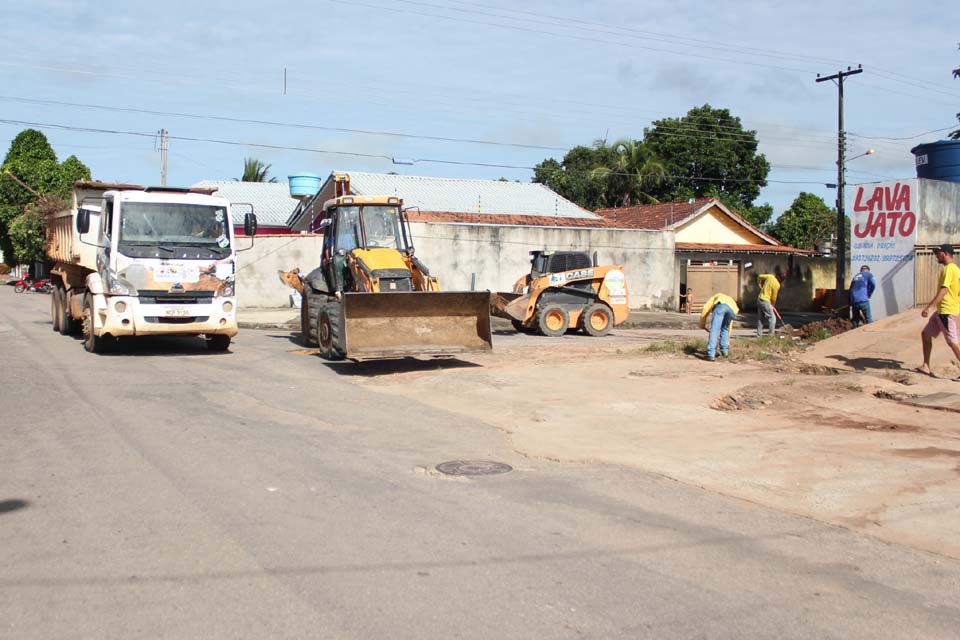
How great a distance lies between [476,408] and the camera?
1153 centimetres

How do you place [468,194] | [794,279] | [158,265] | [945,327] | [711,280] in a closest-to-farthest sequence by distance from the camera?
[945,327], [158,265], [711,280], [794,279], [468,194]

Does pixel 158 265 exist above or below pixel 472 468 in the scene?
Result: above

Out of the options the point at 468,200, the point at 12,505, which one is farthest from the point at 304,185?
the point at 12,505

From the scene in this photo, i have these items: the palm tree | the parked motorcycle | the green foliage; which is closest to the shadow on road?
the green foliage

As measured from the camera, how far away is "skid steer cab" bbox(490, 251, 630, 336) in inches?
905

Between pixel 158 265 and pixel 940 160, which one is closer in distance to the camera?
pixel 158 265

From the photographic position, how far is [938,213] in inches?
864

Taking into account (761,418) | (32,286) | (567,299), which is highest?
(32,286)

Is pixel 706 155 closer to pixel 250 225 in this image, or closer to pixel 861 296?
pixel 861 296

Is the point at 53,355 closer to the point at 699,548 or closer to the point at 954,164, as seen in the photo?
the point at 699,548

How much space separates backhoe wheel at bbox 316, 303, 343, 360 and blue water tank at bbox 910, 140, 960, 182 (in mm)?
17111

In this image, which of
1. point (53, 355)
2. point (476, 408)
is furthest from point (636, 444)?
point (53, 355)

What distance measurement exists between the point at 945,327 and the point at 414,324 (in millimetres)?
7999

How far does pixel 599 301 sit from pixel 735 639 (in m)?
19.3
